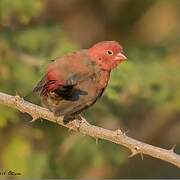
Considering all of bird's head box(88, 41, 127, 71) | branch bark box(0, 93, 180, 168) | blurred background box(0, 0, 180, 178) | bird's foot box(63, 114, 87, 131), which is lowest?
branch bark box(0, 93, 180, 168)

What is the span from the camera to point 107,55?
646cm

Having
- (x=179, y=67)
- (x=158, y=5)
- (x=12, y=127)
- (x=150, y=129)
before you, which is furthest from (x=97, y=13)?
(x=12, y=127)

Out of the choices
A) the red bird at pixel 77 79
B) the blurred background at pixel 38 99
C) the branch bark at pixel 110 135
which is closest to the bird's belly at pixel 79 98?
the red bird at pixel 77 79

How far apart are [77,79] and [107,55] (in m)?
0.73

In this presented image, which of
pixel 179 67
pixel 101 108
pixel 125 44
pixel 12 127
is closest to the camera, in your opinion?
pixel 101 108

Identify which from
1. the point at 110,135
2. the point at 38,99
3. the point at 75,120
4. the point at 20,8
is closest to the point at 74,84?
the point at 75,120

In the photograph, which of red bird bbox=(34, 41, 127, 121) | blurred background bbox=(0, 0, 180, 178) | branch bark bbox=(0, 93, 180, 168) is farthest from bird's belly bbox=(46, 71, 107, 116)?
blurred background bbox=(0, 0, 180, 178)

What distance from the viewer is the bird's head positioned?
6398 mm

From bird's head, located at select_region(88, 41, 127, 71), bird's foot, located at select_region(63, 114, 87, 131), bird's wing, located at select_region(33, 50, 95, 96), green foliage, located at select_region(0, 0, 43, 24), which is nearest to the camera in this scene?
bird's wing, located at select_region(33, 50, 95, 96)

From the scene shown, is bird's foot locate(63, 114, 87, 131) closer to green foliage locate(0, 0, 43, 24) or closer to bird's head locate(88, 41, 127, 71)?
bird's head locate(88, 41, 127, 71)

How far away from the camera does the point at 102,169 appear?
34.5ft

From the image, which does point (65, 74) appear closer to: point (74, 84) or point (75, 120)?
point (74, 84)

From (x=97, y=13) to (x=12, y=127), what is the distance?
3.42 meters

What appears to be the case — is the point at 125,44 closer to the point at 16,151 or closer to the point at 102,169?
the point at 102,169
